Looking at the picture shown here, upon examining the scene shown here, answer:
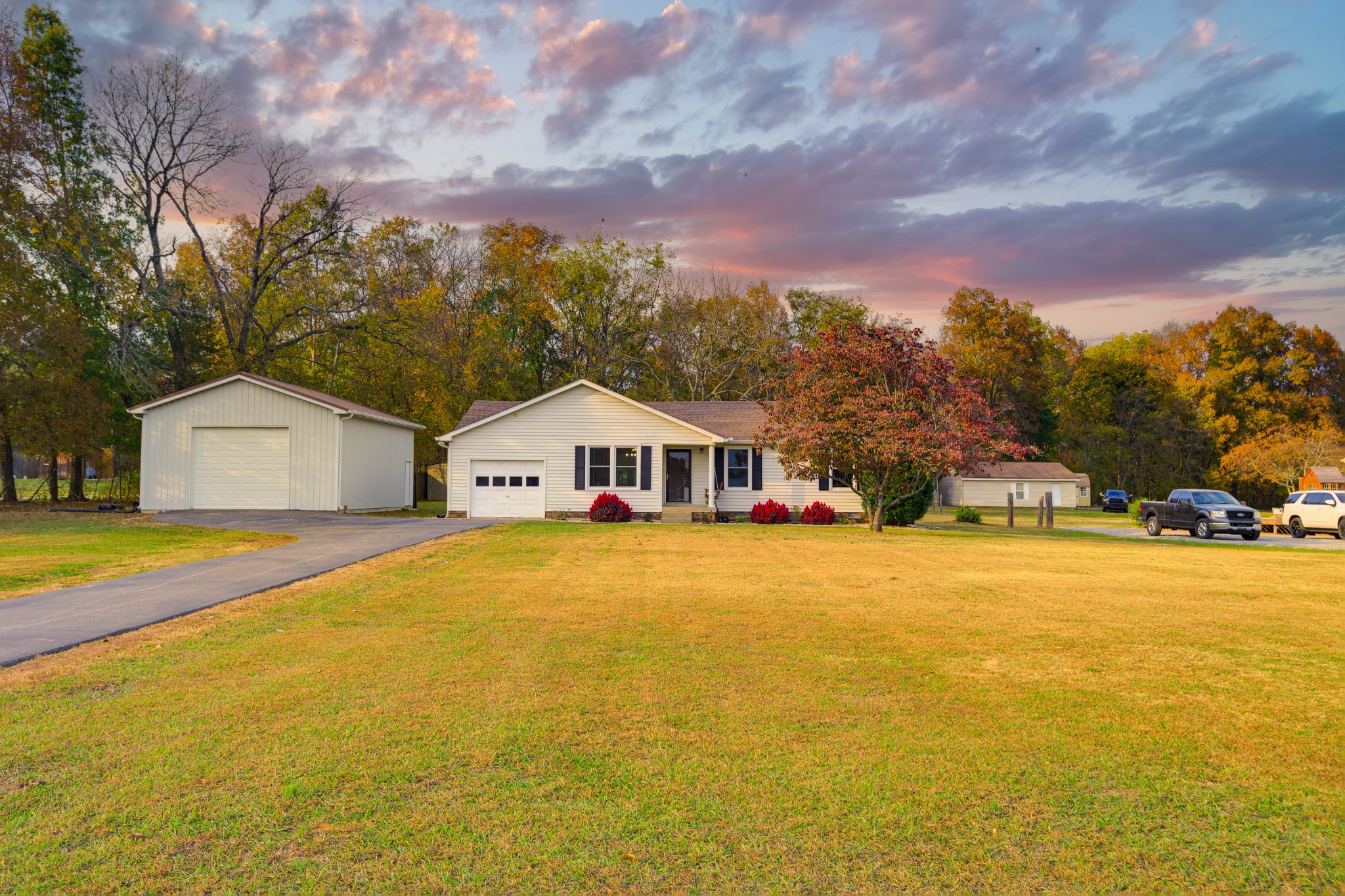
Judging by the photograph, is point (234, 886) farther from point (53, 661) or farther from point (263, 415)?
point (263, 415)

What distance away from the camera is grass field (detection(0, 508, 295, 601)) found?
11430mm

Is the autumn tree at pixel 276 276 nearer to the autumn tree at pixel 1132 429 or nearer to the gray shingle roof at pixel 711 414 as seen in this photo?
the gray shingle roof at pixel 711 414

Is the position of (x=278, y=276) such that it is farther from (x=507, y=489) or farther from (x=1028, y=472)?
(x=1028, y=472)

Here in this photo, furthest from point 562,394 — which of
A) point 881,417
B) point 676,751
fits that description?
point 676,751

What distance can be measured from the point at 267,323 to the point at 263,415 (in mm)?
14200

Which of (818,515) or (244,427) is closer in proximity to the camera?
(244,427)

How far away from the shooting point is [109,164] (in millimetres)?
32656

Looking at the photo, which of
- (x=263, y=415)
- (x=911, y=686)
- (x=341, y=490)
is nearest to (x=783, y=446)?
(x=341, y=490)

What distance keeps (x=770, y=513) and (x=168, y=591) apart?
20.0m

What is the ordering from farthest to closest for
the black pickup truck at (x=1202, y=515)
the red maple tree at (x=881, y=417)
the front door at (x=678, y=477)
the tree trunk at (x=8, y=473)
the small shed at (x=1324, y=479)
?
the small shed at (x=1324, y=479), the front door at (x=678, y=477), the tree trunk at (x=8, y=473), the black pickup truck at (x=1202, y=515), the red maple tree at (x=881, y=417)

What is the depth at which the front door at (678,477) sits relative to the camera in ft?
97.1

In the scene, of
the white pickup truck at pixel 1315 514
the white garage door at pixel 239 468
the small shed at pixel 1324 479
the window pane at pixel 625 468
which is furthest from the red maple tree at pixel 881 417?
the small shed at pixel 1324 479

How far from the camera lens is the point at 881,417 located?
22188 millimetres

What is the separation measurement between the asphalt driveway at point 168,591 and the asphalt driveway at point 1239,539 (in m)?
21.4
